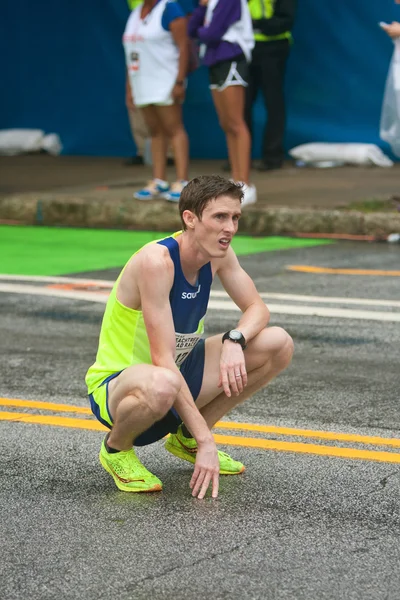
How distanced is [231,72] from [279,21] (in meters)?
2.60

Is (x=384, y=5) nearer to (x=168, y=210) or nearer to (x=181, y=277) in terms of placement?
(x=168, y=210)

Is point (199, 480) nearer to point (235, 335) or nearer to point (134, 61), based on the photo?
point (235, 335)

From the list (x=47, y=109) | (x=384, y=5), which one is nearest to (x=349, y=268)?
(x=384, y=5)

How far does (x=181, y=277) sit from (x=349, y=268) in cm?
504

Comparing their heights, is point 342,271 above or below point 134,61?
below

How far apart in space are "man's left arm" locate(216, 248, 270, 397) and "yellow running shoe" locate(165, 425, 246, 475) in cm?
26

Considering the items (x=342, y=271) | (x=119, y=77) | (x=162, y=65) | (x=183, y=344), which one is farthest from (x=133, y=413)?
(x=119, y=77)

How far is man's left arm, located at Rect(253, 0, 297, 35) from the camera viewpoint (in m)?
13.5

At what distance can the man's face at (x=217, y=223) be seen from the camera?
4.34m

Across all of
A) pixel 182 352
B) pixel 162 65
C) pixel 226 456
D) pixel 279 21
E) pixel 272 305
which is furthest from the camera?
pixel 279 21

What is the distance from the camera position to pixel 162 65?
11.7 metres

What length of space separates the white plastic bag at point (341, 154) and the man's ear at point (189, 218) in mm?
10258

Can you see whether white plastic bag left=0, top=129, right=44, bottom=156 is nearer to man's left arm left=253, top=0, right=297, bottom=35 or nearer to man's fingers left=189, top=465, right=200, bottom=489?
man's left arm left=253, top=0, right=297, bottom=35

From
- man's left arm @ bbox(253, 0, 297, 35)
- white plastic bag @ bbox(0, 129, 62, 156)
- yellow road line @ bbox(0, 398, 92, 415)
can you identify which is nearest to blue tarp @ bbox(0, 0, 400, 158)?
white plastic bag @ bbox(0, 129, 62, 156)
